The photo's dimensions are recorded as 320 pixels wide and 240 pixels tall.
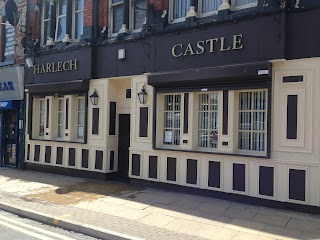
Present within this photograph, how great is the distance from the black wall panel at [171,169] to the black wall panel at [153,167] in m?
0.41

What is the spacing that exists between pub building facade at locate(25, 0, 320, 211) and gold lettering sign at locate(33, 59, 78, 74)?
0.04 metres

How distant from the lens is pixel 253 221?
6551 mm

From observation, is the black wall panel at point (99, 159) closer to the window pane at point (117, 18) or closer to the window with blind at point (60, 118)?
the window with blind at point (60, 118)

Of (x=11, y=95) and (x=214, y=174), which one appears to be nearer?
(x=214, y=174)

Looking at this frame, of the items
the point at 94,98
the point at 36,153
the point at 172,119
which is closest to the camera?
the point at 172,119

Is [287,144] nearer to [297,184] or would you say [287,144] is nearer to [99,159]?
[297,184]

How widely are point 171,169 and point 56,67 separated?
234 inches

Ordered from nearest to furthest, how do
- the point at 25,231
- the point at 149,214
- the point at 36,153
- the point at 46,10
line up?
the point at 25,231 < the point at 149,214 < the point at 36,153 < the point at 46,10

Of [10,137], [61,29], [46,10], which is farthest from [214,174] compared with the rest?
[10,137]

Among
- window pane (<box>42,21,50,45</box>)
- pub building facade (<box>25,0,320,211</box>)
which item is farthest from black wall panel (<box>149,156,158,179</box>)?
window pane (<box>42,21,50,45</box>)

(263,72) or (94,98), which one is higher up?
(263,72)

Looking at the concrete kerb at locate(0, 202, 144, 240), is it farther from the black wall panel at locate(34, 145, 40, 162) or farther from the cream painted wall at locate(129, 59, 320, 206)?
the black wall panel at locate(34, 145, 40, 162)

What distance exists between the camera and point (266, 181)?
24.5 ft

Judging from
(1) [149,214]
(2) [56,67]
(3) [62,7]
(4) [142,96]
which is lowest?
(1) [149,214]
